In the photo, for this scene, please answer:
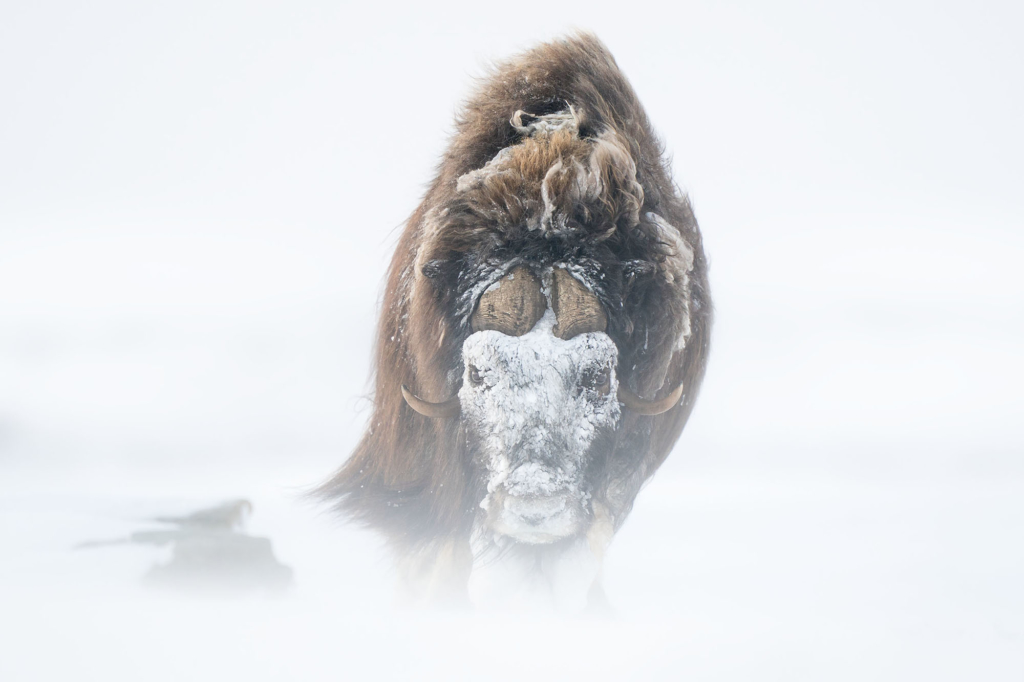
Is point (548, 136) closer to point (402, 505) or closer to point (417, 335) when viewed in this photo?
point (417, 335)

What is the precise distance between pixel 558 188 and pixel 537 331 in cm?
35

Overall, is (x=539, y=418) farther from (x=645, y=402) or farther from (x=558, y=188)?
(x=558, y=188)

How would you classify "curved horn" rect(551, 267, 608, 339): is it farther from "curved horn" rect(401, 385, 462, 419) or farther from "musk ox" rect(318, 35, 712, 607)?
"curved horn" rect(401, 385, 462, 419)

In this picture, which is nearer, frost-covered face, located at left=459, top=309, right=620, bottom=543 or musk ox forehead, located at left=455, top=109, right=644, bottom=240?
frost-covered face, located at left=459, top=309, right=620, bottom=543

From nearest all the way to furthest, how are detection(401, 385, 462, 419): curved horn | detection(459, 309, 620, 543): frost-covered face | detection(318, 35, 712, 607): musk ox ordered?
detection(459, 309, 620, 543): frost-covered face, detection(318, 35, 712, 607): musk ox, detection(401, 385, 462, 419): curved horn

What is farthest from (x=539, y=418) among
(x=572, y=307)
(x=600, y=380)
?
(x=572, y=307)

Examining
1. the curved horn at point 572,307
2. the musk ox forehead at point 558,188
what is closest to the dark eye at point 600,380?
the curved horn at point 572,307

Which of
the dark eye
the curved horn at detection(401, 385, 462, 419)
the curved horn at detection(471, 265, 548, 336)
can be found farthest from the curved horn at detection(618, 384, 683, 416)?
the curved horn at detection(401, 385, 462, 419)

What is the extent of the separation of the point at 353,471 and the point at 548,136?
4.16ft

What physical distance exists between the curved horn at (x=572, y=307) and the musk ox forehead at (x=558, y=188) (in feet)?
0.39

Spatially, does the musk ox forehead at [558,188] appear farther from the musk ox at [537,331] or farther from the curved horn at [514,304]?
the curved horn at [514,304]

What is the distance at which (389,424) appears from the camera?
2.58 meters

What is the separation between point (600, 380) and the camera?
208 centimetres

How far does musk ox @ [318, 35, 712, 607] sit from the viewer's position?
203 centimetres
